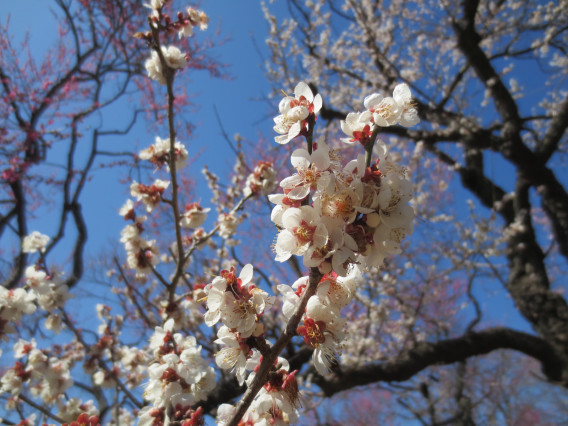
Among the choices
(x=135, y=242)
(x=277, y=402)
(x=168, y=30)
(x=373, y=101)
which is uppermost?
(x=168, y=30)

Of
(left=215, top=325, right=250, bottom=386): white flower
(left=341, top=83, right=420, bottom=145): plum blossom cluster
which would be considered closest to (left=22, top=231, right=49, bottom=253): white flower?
(left=215, top=325, right=250, bottom=386): white flower

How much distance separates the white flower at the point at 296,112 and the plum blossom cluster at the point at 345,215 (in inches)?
6.9

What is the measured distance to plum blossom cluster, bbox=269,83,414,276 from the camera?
34.4 inches

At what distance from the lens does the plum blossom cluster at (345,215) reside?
0.87 meters

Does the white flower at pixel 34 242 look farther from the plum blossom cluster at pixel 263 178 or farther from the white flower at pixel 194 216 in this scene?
the plum blossom cluster at pixel 263 178

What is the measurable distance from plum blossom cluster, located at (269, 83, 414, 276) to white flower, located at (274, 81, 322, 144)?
175 mm

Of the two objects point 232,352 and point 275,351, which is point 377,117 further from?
point 232,352

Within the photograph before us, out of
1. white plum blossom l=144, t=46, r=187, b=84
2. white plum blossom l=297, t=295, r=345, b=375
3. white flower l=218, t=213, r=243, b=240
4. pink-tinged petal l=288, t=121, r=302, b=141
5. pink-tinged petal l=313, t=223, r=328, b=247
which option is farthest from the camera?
white flower l=218, t=213, r=243, b=240

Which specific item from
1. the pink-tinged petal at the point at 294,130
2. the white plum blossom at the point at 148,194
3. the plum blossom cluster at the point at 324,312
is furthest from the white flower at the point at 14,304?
the pink-tinged petal at the point at 294,130

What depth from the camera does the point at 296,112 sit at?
1.08m

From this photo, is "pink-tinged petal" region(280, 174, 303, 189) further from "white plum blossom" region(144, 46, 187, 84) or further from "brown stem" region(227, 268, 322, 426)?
"white plum blossom" region(144, 46, 187, 84)

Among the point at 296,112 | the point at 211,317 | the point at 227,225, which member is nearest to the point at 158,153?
the point at 227,225

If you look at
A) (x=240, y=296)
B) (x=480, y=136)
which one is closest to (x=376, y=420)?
(x=480, y=136)

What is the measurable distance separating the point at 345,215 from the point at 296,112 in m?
0.40
